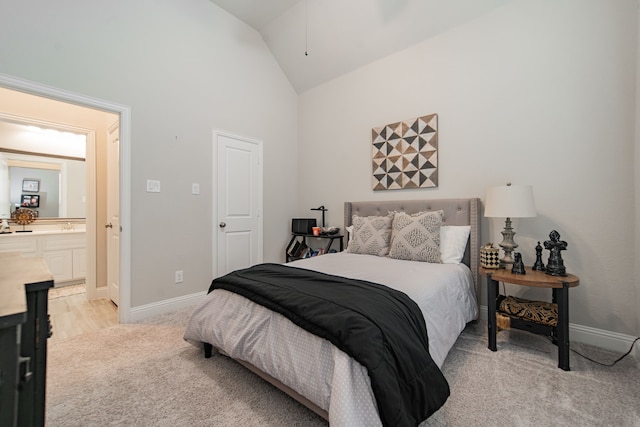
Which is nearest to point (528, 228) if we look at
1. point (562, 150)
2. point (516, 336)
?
point (562, 150)

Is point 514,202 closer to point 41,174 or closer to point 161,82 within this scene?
A: point 161,82

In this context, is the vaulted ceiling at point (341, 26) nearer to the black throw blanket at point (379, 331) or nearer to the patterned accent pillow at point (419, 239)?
the patterned accent pillow at point (419, 239)

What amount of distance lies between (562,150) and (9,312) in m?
3.32

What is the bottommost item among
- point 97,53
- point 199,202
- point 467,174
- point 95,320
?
point 95,320

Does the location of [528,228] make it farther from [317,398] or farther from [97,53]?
[97,53]

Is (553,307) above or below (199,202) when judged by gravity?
below

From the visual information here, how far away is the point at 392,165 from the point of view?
11.0 ft

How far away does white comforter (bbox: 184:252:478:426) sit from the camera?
1.14 m

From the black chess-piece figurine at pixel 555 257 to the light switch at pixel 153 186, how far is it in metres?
3.56

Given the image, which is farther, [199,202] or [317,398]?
[199,202]

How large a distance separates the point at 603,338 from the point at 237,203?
12.4 feet

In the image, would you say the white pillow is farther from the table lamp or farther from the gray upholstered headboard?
the table lamp

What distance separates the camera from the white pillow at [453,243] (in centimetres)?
253

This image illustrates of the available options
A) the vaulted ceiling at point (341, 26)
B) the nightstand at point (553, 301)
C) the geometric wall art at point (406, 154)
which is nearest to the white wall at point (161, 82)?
the vaulted ceiling at point (341, 26)
